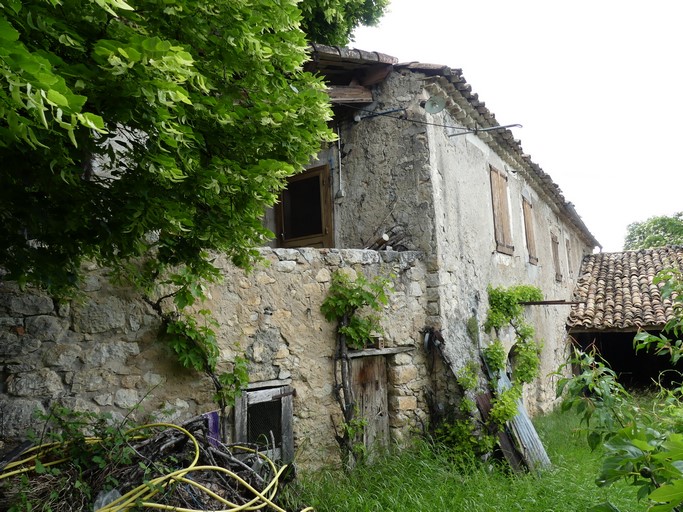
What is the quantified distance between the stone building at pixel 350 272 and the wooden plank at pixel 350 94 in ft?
0.06

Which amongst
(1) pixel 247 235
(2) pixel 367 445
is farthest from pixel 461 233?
(1) pixel 247 235

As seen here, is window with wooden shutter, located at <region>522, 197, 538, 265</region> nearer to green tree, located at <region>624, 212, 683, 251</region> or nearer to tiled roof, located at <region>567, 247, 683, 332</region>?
tiled roof, located at <region>567, 247, 683, 332</region>

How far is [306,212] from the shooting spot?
754cm

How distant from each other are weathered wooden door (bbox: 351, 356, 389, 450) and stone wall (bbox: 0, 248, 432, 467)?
0.11 metres

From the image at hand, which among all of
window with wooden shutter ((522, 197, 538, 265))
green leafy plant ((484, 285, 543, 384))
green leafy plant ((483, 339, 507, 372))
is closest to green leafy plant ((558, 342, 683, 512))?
green leafy plant ((483, 339, 507, 372))

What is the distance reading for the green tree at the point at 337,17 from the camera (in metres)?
7.29

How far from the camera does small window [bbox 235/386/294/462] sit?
446 centimetres

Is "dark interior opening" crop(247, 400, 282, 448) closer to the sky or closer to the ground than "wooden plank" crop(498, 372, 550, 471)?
closer to the sky

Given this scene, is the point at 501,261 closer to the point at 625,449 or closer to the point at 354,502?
the point at 354,502

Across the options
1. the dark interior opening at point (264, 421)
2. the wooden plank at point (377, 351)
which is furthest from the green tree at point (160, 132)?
the wooden plank at point (377, 351)

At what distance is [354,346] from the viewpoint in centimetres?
540

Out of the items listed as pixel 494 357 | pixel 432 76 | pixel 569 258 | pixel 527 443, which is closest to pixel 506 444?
pixel 527 443

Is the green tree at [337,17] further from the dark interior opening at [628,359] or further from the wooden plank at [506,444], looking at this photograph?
the dark interior opening at [628,359]

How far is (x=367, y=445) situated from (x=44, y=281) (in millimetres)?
3660
